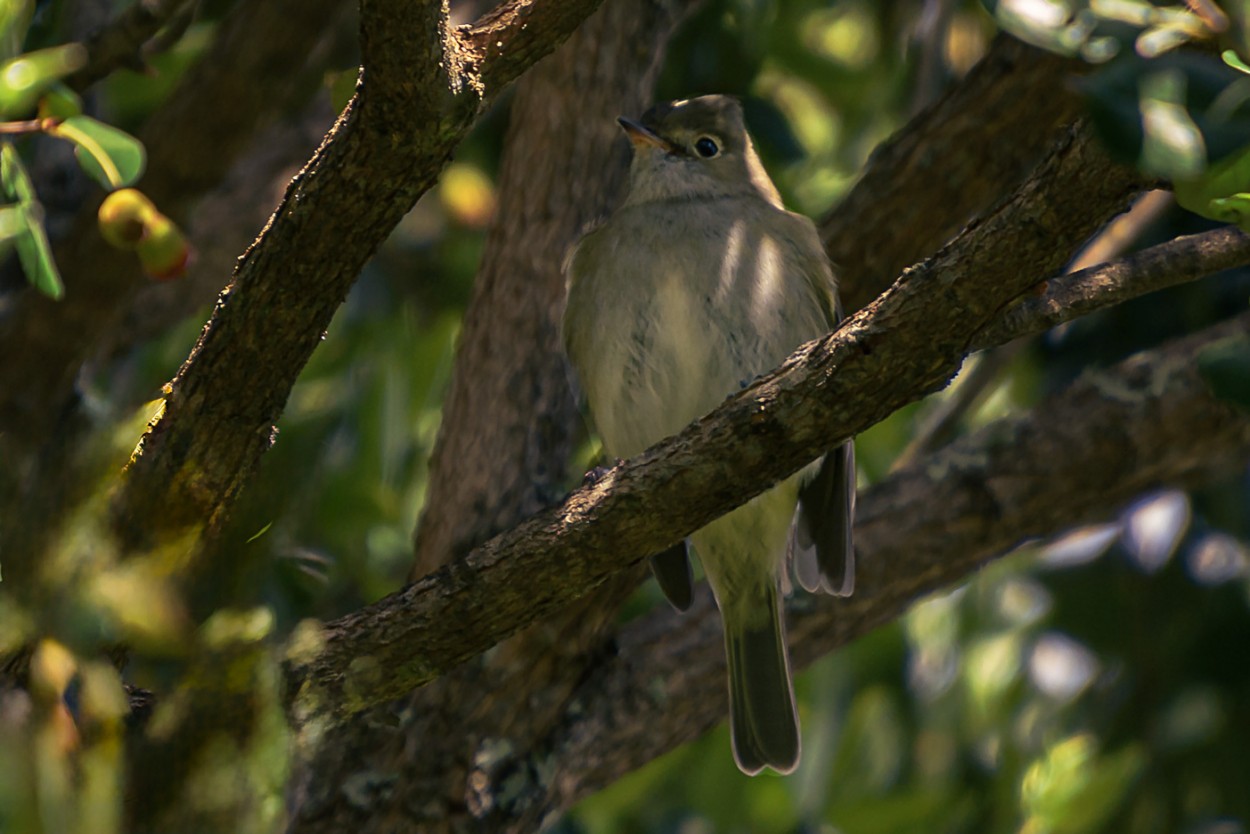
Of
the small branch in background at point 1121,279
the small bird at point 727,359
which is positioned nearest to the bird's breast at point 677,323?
the small bird at point 727,359

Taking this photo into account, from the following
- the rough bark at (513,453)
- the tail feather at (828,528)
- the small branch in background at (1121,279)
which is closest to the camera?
the small branch in background at (1121,279)

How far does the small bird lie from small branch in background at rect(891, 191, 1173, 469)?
53cm

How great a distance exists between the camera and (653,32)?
453cm

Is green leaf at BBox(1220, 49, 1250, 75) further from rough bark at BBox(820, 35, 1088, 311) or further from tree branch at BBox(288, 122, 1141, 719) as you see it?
rough bark at BBox(820, 35, 1088, 311)

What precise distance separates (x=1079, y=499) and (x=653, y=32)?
5.92ft

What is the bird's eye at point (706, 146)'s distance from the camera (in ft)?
16.3

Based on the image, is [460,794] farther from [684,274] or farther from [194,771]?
[194,771]

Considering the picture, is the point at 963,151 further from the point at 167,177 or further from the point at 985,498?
the point at 167,177

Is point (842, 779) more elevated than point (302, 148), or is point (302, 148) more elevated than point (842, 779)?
point (302, 148)

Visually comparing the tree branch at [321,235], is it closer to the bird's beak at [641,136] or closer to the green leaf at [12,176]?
the green leaf at [12,176]

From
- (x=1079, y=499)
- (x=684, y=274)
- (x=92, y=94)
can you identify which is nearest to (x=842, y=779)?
(x=1079, y=499)

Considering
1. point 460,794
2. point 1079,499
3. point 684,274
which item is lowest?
point 1079,499

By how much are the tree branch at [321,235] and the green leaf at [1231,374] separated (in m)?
1.28

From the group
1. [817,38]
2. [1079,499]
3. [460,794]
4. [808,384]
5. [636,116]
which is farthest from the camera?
[817,38]
